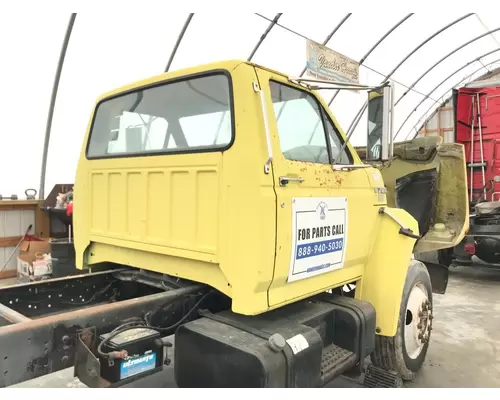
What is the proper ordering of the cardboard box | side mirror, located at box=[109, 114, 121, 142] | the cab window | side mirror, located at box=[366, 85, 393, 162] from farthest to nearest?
the cardboard box
side mirror, located at box=[109, 114, 121, 142]
side mirror, located at box=[366, 85, 393, 162]
the cab window

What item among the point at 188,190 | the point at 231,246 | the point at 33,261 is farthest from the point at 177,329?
the point at 33,261

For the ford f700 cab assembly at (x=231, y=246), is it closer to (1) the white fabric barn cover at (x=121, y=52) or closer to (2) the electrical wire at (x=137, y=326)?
(2) the electrical wire at (x=137, y=326)

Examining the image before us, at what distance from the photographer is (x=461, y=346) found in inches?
176

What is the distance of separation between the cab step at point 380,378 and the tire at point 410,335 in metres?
0.04

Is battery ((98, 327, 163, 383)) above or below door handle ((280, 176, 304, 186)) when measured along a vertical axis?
below

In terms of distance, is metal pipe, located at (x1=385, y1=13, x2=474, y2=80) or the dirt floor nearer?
the dirt floor

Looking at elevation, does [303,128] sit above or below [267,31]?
below

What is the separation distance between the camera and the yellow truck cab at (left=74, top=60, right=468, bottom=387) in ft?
7.36

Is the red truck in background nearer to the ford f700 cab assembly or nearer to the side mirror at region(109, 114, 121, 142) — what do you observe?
the ford f700 cab assembly

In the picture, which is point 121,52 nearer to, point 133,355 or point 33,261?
point 33,261

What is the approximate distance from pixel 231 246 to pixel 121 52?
6.16 metres

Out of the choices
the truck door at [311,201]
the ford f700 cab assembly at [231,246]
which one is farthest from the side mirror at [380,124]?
the truck door at [311,201]

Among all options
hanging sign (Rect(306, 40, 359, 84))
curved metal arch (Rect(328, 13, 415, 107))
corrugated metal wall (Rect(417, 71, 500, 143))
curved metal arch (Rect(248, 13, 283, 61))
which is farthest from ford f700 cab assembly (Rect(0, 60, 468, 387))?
corrugated metal wall (Rect(417, 71, 500, 143))

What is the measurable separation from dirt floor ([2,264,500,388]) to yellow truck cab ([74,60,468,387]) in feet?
1.24
